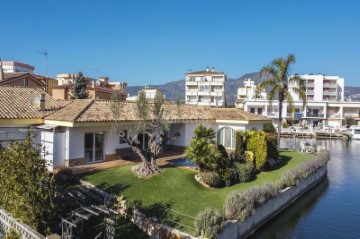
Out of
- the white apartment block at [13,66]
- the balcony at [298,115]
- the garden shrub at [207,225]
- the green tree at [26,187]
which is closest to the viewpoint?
the green tree at [26,187]

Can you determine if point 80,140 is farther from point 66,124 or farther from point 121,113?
point 121,113

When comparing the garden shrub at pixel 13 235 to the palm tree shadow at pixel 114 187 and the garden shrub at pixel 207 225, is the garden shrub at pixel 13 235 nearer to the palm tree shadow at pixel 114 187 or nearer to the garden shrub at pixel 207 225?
the palm tree shadow at pixel 114 187

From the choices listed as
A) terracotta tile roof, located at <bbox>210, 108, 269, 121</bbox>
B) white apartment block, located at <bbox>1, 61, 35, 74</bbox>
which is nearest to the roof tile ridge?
terracotta tile roof, located at <bbox>210, 108, 269, 121</bbox>

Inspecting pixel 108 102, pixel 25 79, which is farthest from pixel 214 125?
pixel 25 79

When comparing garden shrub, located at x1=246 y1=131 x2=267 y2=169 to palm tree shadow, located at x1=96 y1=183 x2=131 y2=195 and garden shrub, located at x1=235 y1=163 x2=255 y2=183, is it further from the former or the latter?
palm tree shadow, located at x1=96 y1=183 x2=131 y2=195

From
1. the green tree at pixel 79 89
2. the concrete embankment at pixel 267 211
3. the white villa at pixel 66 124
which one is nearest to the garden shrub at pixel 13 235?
the concrete embankment at pixel 267 211

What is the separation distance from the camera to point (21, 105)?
2547 centimetres

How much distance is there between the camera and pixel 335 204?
963 inches

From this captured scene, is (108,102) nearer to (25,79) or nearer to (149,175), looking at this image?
(149,175)

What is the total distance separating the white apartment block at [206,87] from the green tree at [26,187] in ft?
313

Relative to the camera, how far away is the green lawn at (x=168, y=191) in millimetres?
16047

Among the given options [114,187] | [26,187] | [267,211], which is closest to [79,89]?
[114,187]

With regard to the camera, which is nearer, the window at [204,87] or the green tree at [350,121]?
the green tree at [350,121]

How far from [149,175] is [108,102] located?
10959 mm
